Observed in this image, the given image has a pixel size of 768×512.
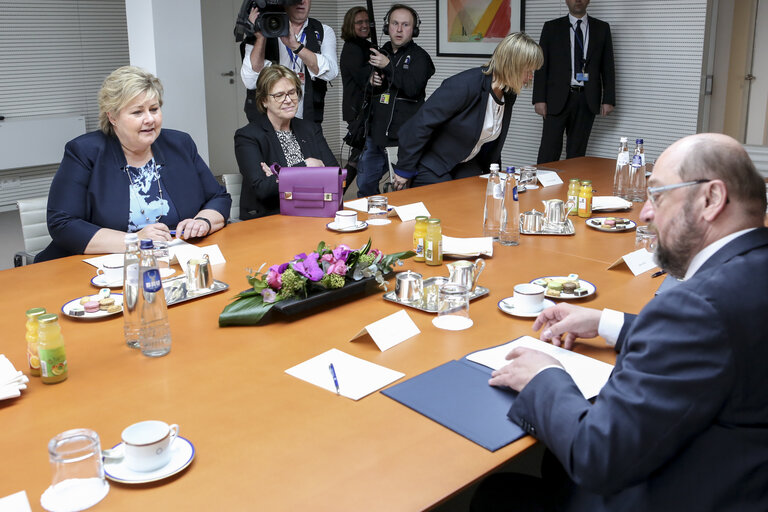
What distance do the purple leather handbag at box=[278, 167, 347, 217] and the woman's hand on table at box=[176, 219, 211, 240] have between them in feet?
1.58

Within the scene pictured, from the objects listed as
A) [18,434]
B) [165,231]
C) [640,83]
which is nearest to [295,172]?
[165,231]

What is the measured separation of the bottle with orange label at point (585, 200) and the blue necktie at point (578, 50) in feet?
11.5

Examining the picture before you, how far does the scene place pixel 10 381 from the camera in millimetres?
1554

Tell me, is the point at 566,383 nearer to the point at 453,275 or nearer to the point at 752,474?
the point at 752,474

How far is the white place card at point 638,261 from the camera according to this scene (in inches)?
91.7

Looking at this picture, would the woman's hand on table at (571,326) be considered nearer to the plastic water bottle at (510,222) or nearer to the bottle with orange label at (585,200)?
the plastic water bottle at (510,222)

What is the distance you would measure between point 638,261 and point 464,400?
111 centimetres

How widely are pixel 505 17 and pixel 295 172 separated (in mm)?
4894

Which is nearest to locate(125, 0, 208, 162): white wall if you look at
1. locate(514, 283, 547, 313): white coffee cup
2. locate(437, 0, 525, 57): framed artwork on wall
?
locate(514, 283, 547, 313): white coffee cup

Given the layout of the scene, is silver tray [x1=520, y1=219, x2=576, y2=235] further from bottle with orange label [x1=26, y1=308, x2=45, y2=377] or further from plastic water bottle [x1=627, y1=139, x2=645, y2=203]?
bottle with orange label [x1=26, y1=308, x2=45, y2=377]

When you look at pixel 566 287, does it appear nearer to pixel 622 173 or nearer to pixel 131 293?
pixel 131 293

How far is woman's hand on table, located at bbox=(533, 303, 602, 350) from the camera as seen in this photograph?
1.75 metres

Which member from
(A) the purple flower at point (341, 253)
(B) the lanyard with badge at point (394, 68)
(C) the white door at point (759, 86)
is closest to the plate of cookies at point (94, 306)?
(A) the purple flower at point (341, 253)

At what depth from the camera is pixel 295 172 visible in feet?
10.4
